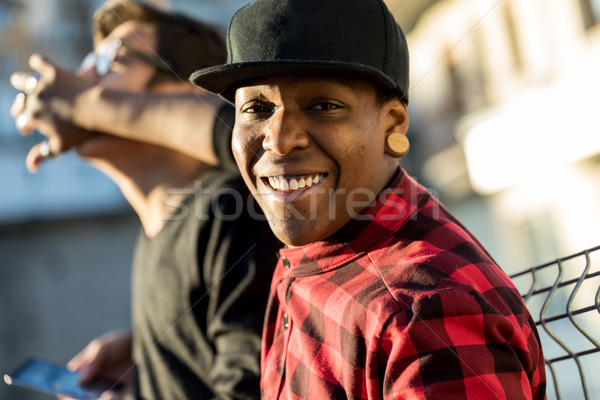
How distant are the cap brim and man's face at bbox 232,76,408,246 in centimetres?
2

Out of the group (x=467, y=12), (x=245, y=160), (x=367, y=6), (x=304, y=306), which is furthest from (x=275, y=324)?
(x=467, y=12)

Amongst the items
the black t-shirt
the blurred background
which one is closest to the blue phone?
the black t-shirt

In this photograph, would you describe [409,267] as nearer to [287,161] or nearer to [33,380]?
[287,161]

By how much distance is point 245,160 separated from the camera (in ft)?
4.28

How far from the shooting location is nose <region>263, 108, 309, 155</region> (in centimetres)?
120

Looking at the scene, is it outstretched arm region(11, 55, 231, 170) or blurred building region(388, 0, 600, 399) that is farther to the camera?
blurred building region(388, 0, 600, 399)

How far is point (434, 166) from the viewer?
11242 millimetres

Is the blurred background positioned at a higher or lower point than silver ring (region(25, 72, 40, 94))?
higher

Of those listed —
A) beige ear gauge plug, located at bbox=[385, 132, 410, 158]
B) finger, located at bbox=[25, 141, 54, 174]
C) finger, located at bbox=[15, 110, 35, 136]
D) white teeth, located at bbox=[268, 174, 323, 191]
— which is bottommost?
white teeth, located at bbox=[268, 174, 323, 191]

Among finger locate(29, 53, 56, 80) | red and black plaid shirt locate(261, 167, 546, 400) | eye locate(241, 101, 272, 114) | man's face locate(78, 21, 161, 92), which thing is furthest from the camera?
man's face locate(78, 21, 161, 92)

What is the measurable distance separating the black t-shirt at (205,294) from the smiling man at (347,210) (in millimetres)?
418

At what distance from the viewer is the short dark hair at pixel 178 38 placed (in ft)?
7.61

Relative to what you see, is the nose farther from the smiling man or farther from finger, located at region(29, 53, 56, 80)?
finger, located at region(29, 53, 56, 80)

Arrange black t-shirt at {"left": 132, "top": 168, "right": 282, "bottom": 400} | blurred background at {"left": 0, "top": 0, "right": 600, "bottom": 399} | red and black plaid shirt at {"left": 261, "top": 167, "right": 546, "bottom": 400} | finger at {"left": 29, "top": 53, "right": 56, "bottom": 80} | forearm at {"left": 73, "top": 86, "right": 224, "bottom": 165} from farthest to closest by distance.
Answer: blurred background at {"left": 0, "top": 0, "right": 600, "bottom": 399}, finger at {"left": 29, "top": 53, "right": 56, "bottom": 80}, forearm at {"left": 73, "top": 86, "right": 224, "bottom": 165}, black t-shirt at {"left": 132, "top": 168, "right": 282, "bottom": 400}, red and black plaid shirt at {"left": 261, "top": 167, "right": 546, "bottom": 400}
